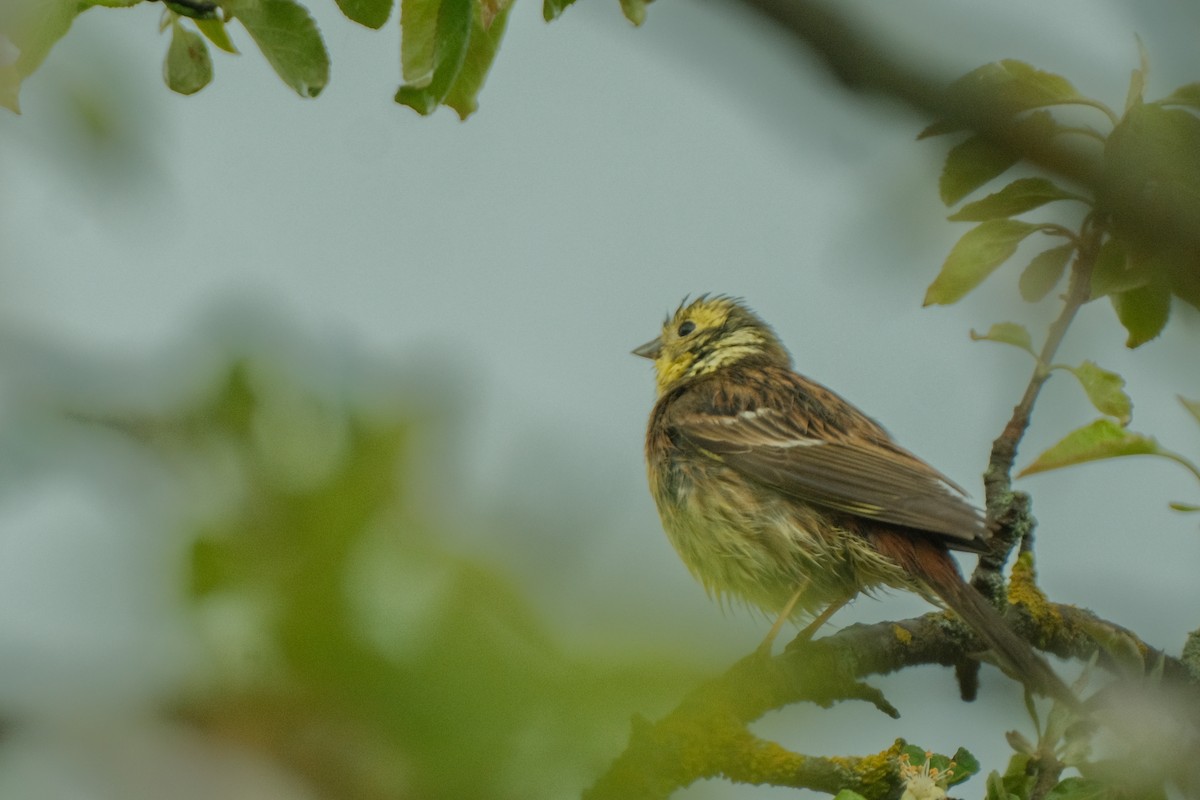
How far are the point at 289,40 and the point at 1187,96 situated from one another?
1.88m

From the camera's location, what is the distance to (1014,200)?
3.33 meters

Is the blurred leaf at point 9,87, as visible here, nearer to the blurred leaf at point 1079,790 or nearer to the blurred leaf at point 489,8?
the blurred leaf at point 489,8

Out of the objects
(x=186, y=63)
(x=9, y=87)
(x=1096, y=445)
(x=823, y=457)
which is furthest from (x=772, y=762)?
(x=823, y=457)

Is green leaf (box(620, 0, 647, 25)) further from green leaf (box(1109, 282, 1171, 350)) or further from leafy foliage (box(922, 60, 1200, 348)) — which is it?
green leaf (box(1109, 282, 1171, 350))

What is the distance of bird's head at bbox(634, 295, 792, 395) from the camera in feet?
23.9

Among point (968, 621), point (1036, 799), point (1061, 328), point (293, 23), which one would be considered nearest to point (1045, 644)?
point (968, 621)

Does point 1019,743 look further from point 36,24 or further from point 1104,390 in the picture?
point 36,24

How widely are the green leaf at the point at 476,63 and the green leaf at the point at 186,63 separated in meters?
0.49

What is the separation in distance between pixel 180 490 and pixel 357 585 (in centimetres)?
63

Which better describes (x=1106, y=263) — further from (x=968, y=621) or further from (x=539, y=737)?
(x=539, y=737)

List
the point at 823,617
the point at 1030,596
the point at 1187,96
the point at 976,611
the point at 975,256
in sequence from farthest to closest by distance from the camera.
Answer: the point at 823,617 < the point at 1030,596 < the point at 976,611 < the point at 975,256 < the point at 1187,96

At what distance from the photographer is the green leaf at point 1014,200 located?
3311 millimetres

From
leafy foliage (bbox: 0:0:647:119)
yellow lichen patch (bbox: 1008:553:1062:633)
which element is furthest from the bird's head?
leafy foliage (bbox: 0:0:647:119)

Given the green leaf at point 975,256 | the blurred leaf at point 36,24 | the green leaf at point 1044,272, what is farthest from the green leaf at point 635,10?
the green leaf at point 1044,272
